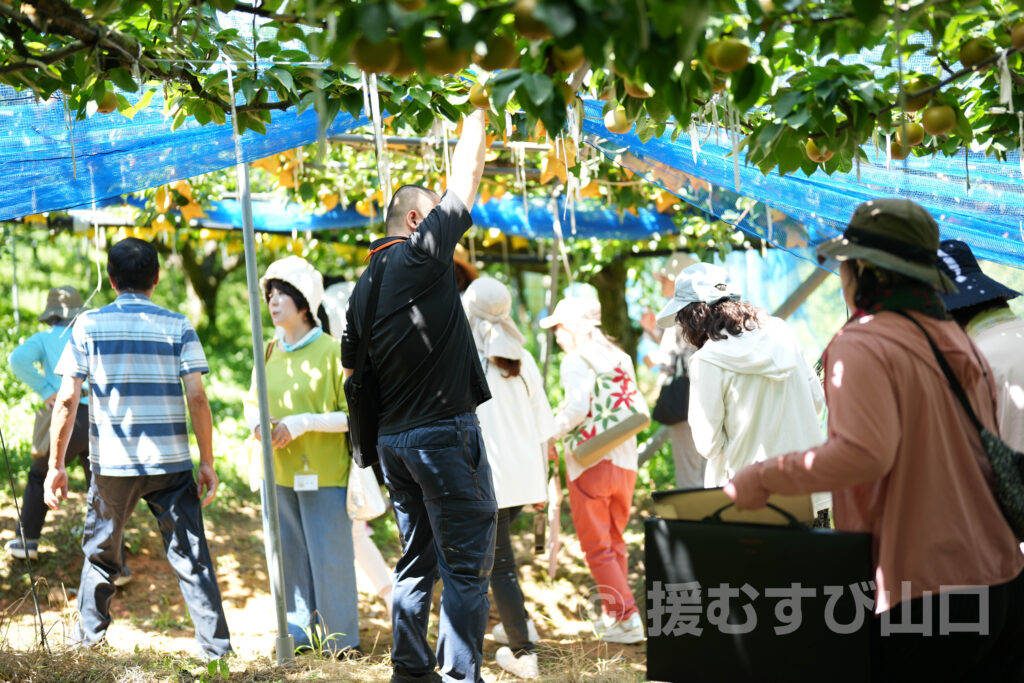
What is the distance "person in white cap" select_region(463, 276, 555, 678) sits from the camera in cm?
381

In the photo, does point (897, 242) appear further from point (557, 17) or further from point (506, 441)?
point (506, 441)

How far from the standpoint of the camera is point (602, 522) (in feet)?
14.5

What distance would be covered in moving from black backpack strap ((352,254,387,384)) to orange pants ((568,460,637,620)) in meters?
1.84

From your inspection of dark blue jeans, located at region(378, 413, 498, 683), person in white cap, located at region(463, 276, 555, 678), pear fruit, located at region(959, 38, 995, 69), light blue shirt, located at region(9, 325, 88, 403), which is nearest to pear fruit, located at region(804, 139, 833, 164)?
pear fruit, located at region(959, 38, 995, 69)

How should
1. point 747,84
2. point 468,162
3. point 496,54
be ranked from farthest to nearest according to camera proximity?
point 468,162 < point 747,84 < point 496,54

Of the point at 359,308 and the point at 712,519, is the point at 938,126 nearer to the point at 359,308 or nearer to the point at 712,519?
the point at 712,519

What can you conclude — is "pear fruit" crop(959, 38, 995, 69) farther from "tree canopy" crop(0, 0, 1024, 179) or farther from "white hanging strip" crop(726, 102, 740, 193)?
"white hanging strip" crop(726, 102, 740, 193)

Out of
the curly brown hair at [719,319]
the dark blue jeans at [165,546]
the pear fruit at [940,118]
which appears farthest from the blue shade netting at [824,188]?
the dark blue jeans at [165,546]

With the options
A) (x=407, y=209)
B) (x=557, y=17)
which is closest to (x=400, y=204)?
(x=407, y=209)

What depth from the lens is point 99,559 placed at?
3570 millimetres

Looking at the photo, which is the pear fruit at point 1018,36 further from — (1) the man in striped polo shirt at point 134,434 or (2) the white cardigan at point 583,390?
→ (1) the man in striped polo shirt at point 134,434

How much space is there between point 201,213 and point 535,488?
2.71 meters

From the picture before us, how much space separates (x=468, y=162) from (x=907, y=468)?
1.46 meters

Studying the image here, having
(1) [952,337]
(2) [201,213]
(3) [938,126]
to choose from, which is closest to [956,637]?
(1) [952,337]
